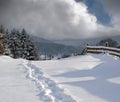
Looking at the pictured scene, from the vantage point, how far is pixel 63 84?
14844mm

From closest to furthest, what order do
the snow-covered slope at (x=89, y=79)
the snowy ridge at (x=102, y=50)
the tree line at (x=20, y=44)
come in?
1. the snow-covered slope at (x=89, y=79)
2. the snowy ridge at (x=102, y=50)
3. the tree line at (x=20, y=44)

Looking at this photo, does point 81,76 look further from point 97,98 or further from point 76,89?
point 97,98

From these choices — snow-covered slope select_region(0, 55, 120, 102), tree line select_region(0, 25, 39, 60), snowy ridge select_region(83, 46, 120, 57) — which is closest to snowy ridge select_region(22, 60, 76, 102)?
snow-covered slope select_region(0, 55, 120, 102)

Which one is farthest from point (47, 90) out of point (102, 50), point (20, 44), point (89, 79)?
point (20, 44)

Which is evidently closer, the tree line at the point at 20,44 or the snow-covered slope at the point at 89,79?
the snow-covered slope at the point at 89,79

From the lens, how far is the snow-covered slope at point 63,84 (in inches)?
486

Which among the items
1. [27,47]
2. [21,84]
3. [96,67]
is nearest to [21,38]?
[27,47]

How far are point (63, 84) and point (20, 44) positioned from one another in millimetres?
61653

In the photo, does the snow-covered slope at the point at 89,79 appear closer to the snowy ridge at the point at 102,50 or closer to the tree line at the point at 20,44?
the snowy ridge at the point at 102,50

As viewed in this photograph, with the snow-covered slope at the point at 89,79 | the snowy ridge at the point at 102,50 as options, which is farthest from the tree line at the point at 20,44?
the snow-covered slope at the point at 89,79

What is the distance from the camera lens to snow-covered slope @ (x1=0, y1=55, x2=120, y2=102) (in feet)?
40.5

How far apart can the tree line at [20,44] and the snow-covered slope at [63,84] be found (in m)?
52.4

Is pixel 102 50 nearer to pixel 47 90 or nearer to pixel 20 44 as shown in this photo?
pixel 47 90

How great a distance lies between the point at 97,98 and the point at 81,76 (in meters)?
4.78
